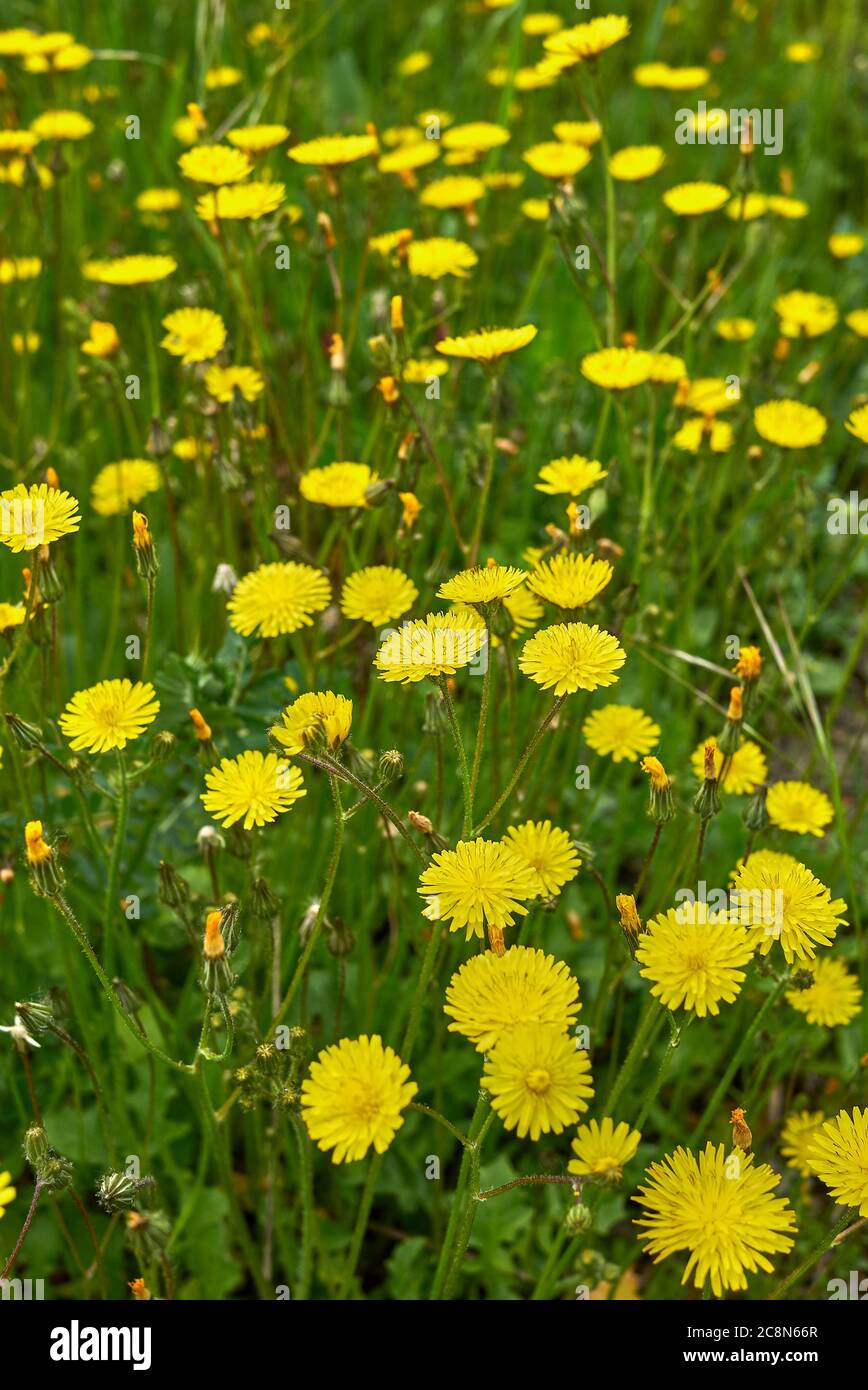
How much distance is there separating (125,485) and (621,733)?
31.0 inches

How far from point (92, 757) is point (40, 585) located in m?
0.23

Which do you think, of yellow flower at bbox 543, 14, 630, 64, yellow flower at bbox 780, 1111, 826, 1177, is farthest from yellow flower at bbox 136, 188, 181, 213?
yellow flower at bbox 780, 1111, 826, 1177

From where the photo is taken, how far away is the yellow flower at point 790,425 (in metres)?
1.58

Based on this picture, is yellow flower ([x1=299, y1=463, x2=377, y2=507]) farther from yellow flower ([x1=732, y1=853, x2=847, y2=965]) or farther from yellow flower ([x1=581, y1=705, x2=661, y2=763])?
yellow flower ([x1=732, y1=853, x2=847, y2=965])

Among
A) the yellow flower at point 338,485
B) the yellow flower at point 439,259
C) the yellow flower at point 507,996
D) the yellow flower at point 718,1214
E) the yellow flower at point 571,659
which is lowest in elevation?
the yellow flower at point 718,1214

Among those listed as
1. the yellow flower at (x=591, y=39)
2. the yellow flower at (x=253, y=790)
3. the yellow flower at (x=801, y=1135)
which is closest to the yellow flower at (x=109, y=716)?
the yellow flower at (x=253, y=790)

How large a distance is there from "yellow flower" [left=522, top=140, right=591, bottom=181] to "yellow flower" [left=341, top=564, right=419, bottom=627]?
91 cm

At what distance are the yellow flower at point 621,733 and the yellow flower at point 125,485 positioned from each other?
2.34 feet

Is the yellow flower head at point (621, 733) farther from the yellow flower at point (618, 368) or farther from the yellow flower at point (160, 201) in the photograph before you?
the yellow flower at point (160, 201)

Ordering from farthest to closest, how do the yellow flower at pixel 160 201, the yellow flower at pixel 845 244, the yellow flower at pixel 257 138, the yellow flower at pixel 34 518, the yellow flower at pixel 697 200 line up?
1. the yellow flower at pixel 845 244
2. the yellow flower at pixel 160 201
3. the yellow flower at pixel 697 200
4. the yellow flower at pixel 257 138
5. the yellow flower at pixel 34 518

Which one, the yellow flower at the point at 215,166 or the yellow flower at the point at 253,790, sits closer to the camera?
the yellow flower at the point at 253,790

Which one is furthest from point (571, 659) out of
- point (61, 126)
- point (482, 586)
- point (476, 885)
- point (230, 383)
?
point (61, 126)

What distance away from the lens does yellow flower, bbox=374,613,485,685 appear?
93 centimetres
